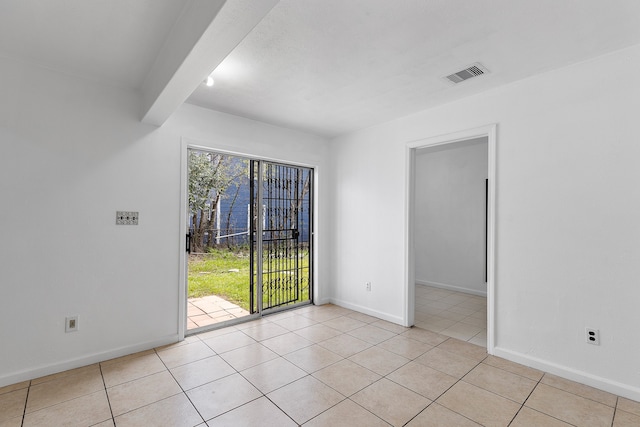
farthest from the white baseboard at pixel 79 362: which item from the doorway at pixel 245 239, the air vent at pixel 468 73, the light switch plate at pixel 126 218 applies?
the air vent at pixel 468 73

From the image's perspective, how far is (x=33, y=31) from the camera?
202 centimetres

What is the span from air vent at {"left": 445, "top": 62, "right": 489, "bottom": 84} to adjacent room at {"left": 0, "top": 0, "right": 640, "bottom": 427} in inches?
0.8

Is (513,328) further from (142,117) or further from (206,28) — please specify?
(142,117)

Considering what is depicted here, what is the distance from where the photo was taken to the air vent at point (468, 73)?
2.49 meters

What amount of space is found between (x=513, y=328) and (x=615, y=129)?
1799 mm

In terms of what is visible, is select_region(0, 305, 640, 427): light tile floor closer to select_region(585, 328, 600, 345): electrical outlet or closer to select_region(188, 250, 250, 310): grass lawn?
select_region(585, 328, 600, 345): electrical outlet

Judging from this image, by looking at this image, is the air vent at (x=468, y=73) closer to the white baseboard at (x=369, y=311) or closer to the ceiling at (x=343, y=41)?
the ceiling at (x=343, y=41)

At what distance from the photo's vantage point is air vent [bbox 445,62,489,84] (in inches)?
97.9

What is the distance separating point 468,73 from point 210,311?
4.01 metres

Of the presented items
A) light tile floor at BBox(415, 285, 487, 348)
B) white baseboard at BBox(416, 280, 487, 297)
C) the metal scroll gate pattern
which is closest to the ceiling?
the metal scroll gate pattern

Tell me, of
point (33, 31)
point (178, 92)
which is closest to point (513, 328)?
point (178, 92)

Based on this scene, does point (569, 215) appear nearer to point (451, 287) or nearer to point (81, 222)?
point (451, 287)

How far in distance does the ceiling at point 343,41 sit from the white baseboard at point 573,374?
8.02 feet

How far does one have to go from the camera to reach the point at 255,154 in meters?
3.80
